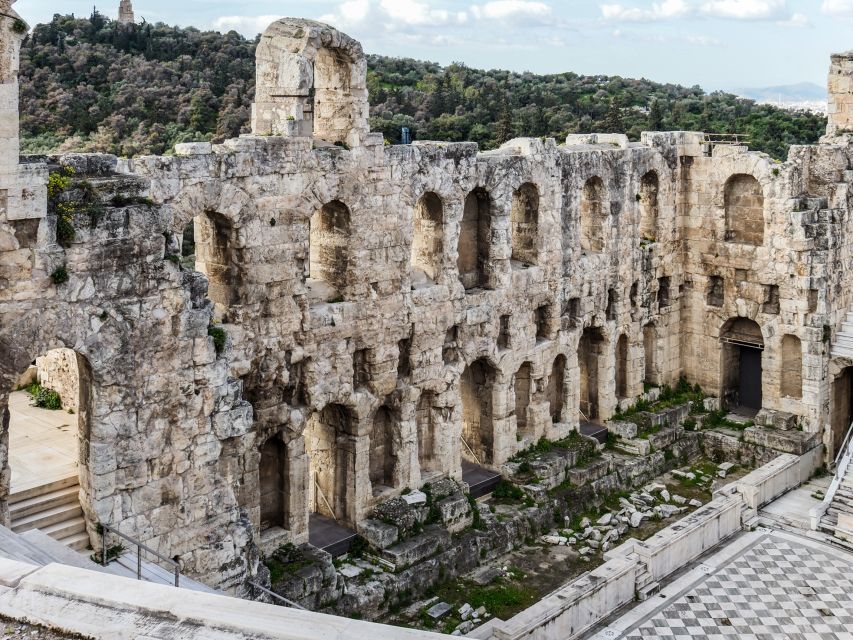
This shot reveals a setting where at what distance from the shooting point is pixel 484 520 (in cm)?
2152

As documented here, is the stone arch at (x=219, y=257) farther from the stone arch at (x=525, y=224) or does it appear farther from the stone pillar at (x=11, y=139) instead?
the stone arch at (x=525, y=224)

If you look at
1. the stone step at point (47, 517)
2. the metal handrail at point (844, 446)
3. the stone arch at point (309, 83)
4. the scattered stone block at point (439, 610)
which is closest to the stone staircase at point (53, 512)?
the stone step at point (47, 517)

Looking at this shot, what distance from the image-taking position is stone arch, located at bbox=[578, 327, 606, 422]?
26562 millimetres

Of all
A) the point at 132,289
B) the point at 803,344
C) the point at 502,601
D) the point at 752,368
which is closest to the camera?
the point at 132,289

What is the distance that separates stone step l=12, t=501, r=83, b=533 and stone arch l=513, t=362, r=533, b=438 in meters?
11.8

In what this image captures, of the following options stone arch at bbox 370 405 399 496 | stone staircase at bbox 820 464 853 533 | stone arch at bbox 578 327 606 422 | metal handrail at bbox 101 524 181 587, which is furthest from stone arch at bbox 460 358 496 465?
metal handrail at bbox 101 524 181 587

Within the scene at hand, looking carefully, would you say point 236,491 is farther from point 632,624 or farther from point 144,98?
point 144,98

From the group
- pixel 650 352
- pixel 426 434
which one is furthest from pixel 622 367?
pixel 426 434

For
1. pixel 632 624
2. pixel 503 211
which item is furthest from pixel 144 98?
pixel 632 624

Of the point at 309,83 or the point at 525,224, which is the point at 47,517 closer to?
the point at 309,83

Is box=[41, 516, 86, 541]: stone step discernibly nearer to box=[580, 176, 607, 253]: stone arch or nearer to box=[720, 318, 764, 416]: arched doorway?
box=[580, 176, 607, 253]: stone arch

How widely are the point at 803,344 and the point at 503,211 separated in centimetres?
935

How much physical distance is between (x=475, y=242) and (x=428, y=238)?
174cm

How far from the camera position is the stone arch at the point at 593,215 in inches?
1025
